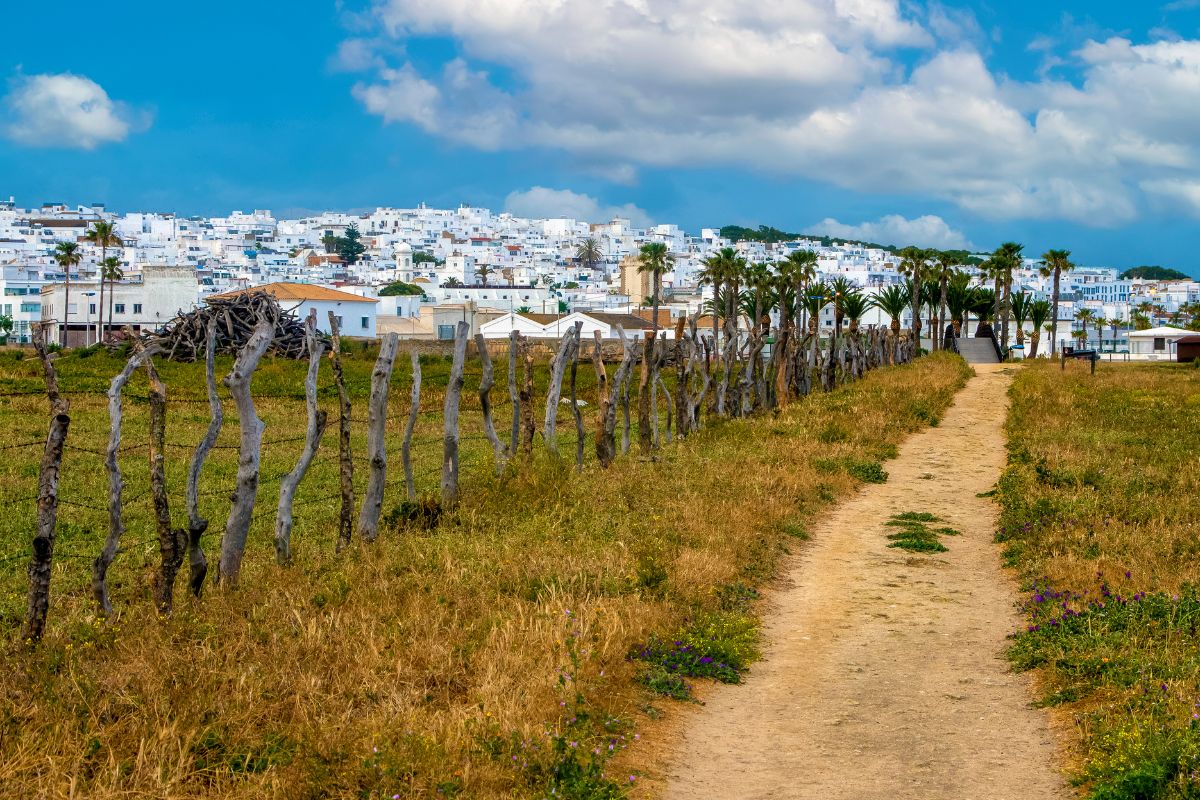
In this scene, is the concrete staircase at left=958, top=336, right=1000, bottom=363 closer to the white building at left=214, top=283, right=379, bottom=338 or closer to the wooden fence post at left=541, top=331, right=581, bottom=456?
the white building at left=214, top=283, right=379, bottom=338

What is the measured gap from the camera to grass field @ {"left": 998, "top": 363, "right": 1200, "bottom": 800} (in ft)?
18.6

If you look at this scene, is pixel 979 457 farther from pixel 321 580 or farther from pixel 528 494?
pixel 321 580

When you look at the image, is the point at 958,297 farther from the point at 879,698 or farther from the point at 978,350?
the point at 879,698

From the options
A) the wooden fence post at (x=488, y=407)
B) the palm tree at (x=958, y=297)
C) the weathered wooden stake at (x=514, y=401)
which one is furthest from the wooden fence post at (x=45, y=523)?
the palm tree at (x=958, y=297)

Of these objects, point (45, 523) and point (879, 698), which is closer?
point (45, 523)

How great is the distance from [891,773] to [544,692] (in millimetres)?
1759

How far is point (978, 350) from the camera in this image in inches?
2467

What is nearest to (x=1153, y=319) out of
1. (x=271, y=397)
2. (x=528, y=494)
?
(x=271, y=397)

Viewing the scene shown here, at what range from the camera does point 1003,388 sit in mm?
33562

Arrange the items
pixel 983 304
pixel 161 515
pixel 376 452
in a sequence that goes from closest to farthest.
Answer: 1. pixel 161 515
2. pixel 376 452
3. pixel 983 304

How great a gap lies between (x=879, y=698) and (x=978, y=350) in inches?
2304

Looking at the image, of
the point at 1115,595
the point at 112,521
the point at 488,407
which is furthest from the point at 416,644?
the point at 488,407

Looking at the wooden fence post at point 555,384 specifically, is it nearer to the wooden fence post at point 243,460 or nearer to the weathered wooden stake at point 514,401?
the weathered wooden stake at point 514,401

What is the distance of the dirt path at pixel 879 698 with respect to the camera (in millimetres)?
5836
